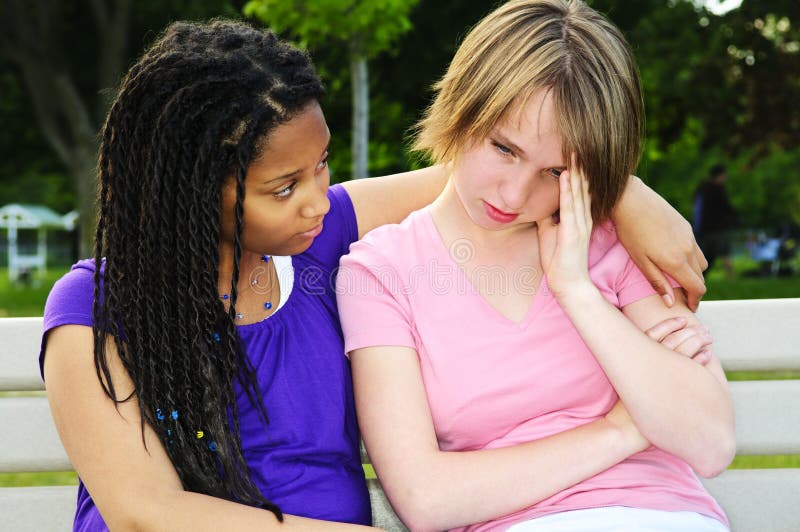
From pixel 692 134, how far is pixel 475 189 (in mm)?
20648

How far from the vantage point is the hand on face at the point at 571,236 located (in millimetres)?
1956

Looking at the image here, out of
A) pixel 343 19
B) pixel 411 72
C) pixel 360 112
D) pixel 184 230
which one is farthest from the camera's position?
pixel 411 72

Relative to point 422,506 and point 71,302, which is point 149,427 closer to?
point 71,302

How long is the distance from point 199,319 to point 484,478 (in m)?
0.67

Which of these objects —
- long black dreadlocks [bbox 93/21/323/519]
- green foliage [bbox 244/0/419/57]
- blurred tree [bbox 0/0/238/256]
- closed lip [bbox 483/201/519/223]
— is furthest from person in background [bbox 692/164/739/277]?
long black dreadlocks [bbox 93/21/323/519]

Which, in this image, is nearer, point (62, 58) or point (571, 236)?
point (571, 236)

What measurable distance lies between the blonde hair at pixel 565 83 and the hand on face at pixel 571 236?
0.11 feet

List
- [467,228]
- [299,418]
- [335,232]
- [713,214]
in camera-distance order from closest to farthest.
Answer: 1. [299,418]
2. [467,228]
3. [335,232]
4. [713,214]

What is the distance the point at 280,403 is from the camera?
1952 mm

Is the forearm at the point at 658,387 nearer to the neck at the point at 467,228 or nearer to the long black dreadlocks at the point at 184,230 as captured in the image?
the neck at the point at 467,228

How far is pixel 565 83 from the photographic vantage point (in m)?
1.89

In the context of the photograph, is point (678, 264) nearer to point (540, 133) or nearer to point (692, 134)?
point (540, 133)

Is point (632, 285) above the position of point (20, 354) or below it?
above

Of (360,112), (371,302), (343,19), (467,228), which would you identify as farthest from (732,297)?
(371,302)
